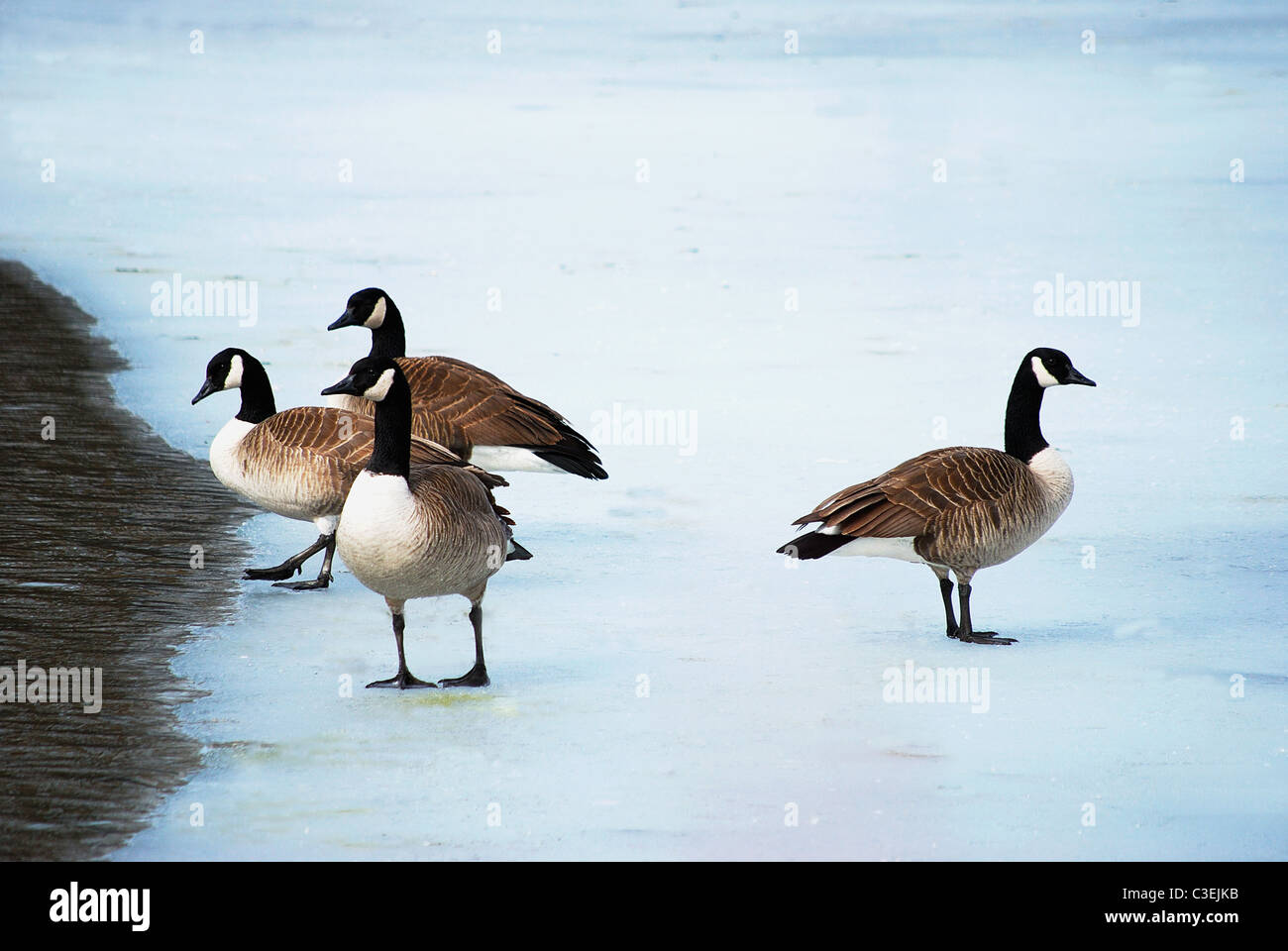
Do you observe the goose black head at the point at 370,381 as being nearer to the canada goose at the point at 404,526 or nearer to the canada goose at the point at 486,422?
the canada goose at the point at 404,526

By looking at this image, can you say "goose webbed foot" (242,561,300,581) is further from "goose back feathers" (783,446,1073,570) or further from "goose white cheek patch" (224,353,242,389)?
"goose back feathers" (783,446,1073,570)

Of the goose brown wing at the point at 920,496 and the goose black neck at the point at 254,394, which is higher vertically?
the goose black neck at the point at 254,394

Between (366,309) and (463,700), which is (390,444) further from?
(366,309)

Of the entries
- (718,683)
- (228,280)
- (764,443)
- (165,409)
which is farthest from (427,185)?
(718,683)

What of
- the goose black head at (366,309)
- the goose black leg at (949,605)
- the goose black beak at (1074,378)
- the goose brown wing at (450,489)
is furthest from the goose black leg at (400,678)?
the goose black beak at (1074,378)

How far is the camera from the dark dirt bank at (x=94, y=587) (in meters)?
5.10

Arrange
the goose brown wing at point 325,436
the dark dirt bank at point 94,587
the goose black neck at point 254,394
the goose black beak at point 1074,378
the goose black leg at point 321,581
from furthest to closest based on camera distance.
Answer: the goose black neck at point 254,394 < the goose black leg at point 321,581 < the goose black beak at point 1074,378 < the goose brown wing at point 325,436 < the dark dirt bank at point 94,587

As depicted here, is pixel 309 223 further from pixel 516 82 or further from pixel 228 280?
pixel 516 82

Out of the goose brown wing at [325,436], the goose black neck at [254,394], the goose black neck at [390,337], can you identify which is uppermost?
the goose black neck at [390,337]

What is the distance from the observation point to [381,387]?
6.00 meters

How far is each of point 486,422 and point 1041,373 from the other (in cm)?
259

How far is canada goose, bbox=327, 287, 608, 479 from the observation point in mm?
7809

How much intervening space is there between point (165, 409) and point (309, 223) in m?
6.89

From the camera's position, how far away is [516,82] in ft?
81.0
